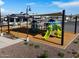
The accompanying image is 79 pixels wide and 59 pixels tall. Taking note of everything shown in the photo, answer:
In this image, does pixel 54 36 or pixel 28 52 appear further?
pixel 54 36

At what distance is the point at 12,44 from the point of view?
11.6 meters

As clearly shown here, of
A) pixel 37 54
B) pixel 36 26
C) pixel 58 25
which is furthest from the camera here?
pixel 36 26

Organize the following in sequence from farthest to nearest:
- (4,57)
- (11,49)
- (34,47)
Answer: (34,47), (11,49), (4,57)

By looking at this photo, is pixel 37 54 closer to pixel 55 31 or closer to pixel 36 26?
pixel 55 31

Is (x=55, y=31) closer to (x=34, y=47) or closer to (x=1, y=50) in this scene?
Answer: (x=34, y=47)

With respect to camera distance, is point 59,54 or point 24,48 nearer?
point 59,54

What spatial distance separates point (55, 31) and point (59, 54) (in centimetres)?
705

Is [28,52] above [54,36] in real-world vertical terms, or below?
below

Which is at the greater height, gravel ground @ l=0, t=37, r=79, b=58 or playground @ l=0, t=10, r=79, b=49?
playground @ l=0, t=10, r=79, b=49

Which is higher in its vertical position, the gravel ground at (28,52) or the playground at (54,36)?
the playground at (54,36)

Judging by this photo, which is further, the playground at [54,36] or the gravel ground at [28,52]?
the playground at [54,36]

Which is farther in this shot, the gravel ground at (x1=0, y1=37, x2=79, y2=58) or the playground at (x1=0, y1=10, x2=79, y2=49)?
the playground at (x1=0, y1=10, x2=79, y2=49)

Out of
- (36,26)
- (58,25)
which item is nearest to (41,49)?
(58,25)

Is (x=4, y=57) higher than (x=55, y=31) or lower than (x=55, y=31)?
lower
